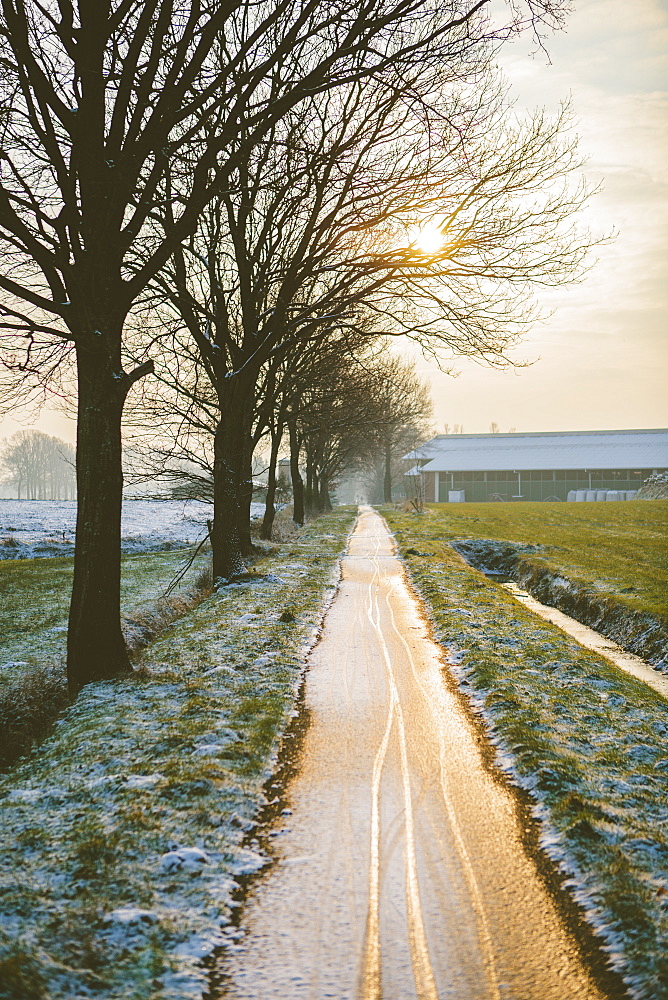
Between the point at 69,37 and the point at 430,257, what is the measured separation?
235 inches

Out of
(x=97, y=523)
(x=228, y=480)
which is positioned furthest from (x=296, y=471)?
(x=97, y=523)

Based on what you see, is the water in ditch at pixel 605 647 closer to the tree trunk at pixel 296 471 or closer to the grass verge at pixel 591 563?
the grass verge at pixel 591 563

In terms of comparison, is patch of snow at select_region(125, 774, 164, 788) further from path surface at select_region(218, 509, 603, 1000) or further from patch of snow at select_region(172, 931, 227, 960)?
patch of snow at select_region(172, 931, 227, 960)

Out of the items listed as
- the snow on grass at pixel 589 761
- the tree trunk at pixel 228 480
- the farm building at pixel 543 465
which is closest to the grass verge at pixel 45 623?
the tree trunk at pixel 228 480

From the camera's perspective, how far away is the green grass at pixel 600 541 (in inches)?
548

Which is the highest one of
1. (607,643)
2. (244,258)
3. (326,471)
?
(244,258)

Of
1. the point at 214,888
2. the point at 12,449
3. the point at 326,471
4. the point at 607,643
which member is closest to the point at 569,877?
the point at 214,888

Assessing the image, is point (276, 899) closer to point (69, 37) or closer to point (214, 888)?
point (214, 888)

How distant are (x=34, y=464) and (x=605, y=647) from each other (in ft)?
414

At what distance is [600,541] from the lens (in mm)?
23609

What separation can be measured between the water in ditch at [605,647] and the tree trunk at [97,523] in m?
6.21

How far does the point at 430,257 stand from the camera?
11.1 metres

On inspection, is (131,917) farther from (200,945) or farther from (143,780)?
(143,780)

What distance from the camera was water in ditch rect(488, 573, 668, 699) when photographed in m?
8.75
